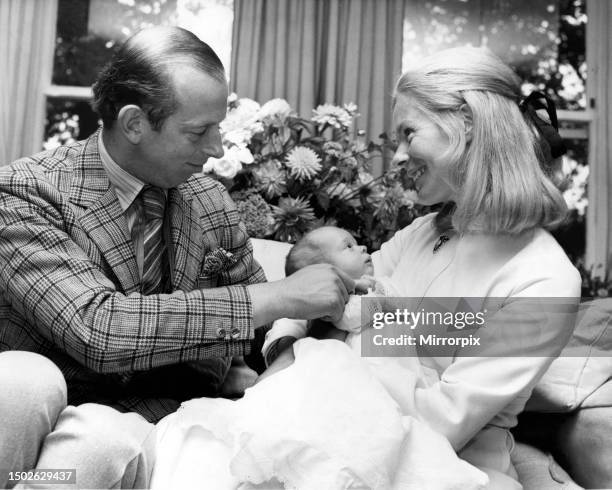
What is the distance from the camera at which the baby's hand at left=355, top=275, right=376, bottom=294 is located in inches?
67.9

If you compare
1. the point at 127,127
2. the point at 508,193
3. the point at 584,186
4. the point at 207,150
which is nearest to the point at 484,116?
the point at 508,193

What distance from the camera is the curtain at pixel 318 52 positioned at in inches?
148

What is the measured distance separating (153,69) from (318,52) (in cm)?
215

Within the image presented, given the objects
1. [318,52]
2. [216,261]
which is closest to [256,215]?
[216,261]

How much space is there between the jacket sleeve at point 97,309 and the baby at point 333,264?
0.20m

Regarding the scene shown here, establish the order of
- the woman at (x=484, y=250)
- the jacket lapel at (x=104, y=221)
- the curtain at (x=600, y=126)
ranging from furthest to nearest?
the curtain at (x=600, y=126)
the jacket lapel at (x=104, y=221)
the woman at (x=484, y=250)

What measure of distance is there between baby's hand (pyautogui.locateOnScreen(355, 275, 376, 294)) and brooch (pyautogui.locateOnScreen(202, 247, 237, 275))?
1.21 feet

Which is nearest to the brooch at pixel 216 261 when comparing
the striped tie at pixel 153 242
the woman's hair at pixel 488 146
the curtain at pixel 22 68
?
the striped tie at pixel 153 242

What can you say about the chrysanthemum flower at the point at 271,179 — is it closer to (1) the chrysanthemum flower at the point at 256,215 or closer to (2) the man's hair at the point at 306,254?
(1) the chrysanthemum flower at the point at 256,215

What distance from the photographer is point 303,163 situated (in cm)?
260

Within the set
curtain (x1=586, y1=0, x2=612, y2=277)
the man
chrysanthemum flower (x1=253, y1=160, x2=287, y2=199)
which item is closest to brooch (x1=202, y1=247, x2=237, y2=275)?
the man

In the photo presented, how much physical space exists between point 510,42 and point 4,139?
2.57m
